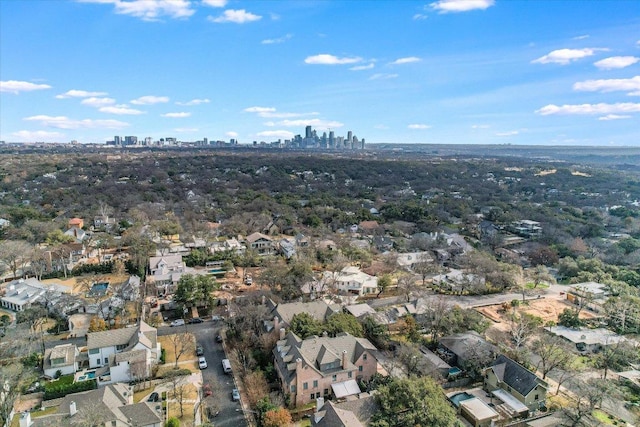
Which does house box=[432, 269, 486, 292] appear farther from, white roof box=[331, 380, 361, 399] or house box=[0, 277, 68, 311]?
house box=[0, 277, 68, 311]

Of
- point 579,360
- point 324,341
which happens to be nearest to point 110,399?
point 324,341

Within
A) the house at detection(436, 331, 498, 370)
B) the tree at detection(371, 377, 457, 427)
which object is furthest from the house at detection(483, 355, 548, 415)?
the tree at detection(371, 377, 457, 427)

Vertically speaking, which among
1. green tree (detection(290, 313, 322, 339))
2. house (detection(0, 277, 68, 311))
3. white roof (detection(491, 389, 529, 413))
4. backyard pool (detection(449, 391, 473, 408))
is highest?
green tree (detection(290, 313, 322, 339))

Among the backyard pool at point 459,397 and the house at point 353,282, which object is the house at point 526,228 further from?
the backyard pool at point 459,397

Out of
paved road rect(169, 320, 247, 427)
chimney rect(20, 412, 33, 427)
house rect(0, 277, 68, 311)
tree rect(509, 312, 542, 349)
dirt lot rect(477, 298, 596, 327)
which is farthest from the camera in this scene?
dirt lot rect(477, 298, 596, 327)

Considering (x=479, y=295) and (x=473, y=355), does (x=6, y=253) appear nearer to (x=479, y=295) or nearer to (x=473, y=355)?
(x=473, y=355)

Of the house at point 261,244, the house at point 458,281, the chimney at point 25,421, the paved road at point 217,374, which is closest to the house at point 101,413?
the chimney at point 25,421

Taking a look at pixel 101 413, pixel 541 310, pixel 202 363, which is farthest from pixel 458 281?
pixel 101 413
